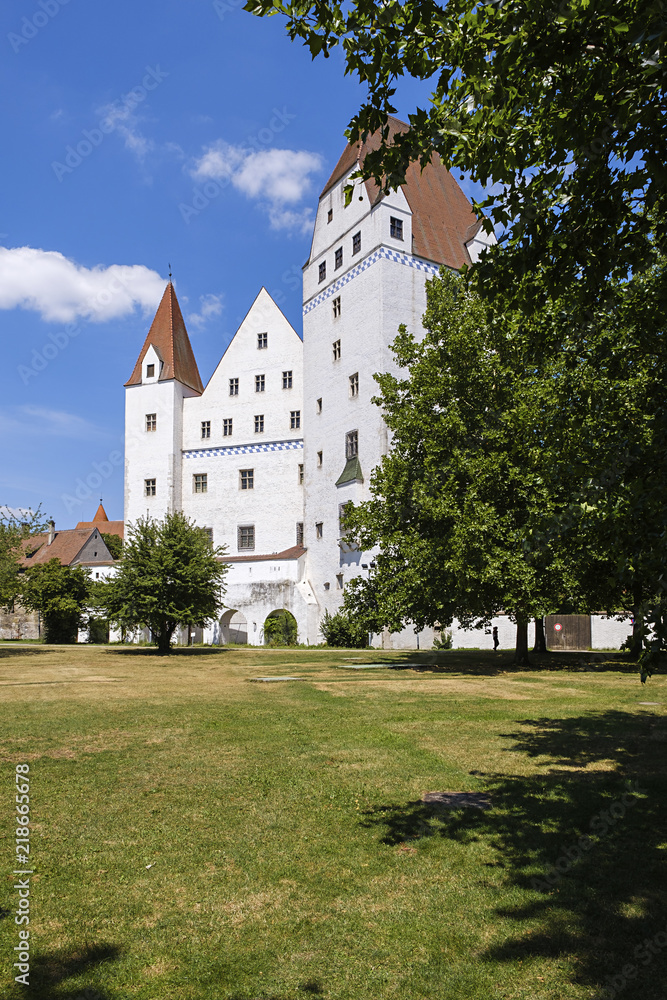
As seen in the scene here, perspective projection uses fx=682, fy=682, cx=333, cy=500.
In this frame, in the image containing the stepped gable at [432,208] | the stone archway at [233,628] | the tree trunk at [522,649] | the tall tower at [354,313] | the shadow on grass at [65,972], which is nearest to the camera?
the shadow on grass at [65,972]

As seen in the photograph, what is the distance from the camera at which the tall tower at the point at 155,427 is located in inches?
2020

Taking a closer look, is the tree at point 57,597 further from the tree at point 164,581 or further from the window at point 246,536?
the tree at point 164,581

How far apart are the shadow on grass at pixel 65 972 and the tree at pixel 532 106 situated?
5.83 metres

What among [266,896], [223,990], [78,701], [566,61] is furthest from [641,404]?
[78,701]

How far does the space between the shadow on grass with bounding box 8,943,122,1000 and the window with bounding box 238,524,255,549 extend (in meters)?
45.4

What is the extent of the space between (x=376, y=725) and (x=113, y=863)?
19.8 feet

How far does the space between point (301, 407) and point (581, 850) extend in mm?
44587

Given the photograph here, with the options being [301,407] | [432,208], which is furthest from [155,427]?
[432,208]

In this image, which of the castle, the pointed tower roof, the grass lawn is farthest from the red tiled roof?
the grass lawn

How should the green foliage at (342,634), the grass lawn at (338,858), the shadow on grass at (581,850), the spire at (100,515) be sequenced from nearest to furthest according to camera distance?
the grass lawn at (338,858), the shadow on grass at (581,850), the green foliage at (342,634), the spire at (100,515)

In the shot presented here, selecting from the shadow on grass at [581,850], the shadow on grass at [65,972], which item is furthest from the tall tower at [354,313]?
the shadow on grass at [65,972]

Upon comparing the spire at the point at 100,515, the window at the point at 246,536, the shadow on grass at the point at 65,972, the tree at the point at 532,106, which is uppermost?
the spire at the point at 100,515

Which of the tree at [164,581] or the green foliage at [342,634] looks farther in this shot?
the green foliage at [342,634]

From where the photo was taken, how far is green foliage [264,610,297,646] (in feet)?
136
